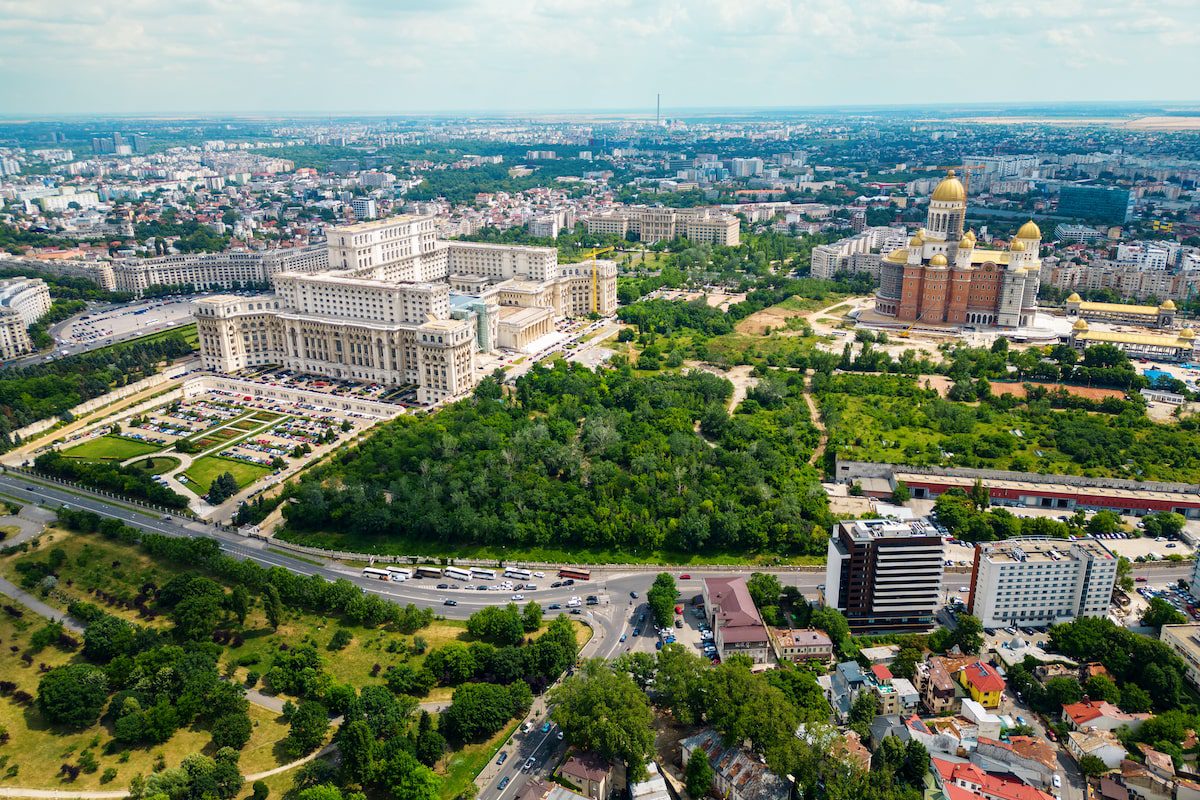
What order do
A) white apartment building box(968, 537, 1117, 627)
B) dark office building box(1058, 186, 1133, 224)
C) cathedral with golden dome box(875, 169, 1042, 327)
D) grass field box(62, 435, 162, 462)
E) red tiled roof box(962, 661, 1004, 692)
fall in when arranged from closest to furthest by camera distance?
red tiled roof box(962, 661, 1004, 692) → white apartment building box(968, 537, 1117, 627) → grass field box(62, 435, 162, 462) → cathedral with golden dome box(875, 169, 1042, 327) → dark office building box(1058, 186, 1133, 224)

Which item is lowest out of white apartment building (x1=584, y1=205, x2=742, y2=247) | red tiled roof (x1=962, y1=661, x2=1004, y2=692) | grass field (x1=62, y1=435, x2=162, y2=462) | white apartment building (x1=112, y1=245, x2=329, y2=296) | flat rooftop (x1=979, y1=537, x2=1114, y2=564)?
red tiled roof (x1=962, y1=661, x2=1004, y2=692)

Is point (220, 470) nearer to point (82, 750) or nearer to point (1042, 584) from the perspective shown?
point (82, 750)

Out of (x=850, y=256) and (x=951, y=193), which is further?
(x=850, y=256)

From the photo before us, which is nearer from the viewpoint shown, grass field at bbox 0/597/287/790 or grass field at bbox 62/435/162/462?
grass field at bbox 0/597/287/790

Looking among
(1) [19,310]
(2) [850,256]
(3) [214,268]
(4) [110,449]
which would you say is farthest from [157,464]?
(2) [850,256]

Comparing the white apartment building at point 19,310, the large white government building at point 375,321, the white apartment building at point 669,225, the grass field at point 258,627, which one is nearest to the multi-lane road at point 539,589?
the grass field at point 258,627

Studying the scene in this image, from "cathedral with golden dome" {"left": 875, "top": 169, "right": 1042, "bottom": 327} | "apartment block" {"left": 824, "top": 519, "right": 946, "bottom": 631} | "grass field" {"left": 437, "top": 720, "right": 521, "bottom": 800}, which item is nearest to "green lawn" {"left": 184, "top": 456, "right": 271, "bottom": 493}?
"grass field" {"left": 437, "top": 720, "right": 521, "bottom": 800}

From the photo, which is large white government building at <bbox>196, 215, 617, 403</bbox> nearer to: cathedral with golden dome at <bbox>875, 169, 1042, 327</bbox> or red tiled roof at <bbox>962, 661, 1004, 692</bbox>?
cathedral with golden dome at <bbox>875, 169, 1042, 327</bbox>
